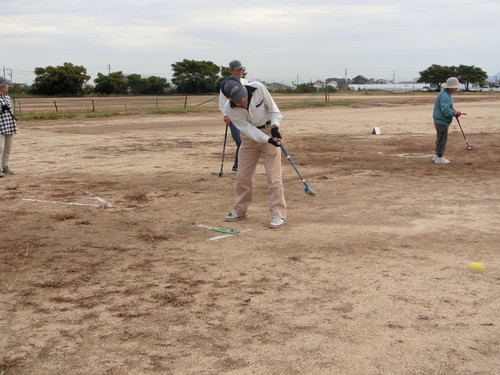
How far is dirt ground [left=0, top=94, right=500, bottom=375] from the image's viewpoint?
12.1ft

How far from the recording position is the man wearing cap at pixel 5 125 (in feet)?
35.4

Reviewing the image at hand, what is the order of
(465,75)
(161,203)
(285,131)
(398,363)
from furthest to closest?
(465,75), (285,131), (161,203), (398,363)

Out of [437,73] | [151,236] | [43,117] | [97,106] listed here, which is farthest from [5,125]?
[437,73]

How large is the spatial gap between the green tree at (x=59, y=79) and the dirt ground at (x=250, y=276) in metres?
46.5

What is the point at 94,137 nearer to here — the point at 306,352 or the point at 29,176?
the point at 29,176

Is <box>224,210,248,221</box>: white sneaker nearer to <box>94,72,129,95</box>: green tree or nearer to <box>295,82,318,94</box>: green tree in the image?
<box>94,72,129,95</box>: green tree

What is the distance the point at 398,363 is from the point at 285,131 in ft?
54.4

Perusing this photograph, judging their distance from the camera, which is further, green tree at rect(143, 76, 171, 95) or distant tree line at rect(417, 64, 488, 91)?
distant tree line at rect(417, 64, 488, 91)

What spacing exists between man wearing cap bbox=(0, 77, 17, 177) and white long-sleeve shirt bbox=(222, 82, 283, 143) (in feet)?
19.3

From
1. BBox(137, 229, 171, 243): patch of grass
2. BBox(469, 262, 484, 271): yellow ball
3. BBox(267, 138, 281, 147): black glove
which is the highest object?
BBox(267, 138, 281, 147): black glove

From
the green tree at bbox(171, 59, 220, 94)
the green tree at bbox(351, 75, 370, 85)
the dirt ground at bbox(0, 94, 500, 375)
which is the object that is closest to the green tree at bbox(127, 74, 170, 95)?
the green tree at bbox(171, 59, 220, 94)

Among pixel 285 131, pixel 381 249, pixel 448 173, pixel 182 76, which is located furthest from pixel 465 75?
pixel 381 249

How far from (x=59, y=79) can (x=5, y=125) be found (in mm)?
46318

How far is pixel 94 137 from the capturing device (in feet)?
59.9
